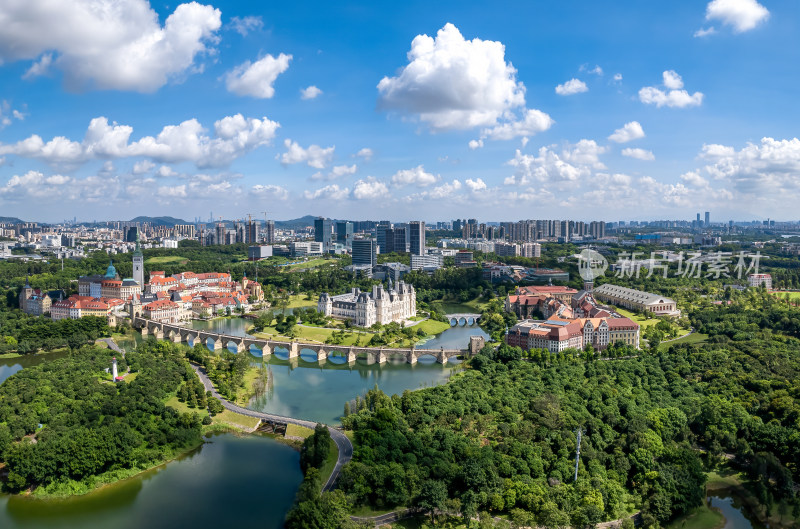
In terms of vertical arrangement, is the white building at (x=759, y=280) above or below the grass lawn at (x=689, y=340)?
above

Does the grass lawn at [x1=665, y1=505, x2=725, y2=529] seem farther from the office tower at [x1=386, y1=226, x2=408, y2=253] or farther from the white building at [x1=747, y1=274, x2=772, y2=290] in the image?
the office tower at [x1=386, y1=226, x2=408, y2=253]

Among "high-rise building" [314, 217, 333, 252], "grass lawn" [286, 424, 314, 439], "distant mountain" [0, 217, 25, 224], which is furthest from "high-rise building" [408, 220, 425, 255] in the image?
"distant mountain" [0, 217, 25, 224]

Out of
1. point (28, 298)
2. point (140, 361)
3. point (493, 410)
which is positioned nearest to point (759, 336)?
point (493, 410)

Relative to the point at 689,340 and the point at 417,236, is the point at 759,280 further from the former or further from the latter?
the point at 417,236

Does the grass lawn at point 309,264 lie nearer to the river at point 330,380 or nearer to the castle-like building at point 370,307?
the castle-like building at point 370,307

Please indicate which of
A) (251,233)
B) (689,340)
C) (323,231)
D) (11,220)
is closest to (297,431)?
(689,340)

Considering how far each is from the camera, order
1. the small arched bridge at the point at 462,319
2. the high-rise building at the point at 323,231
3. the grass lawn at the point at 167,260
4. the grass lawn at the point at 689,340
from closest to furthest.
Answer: the grass lawn at the point at 689,340 → the small arched bridge at the point at 462,319 → the grass lawn at the point at 167,260 → the high-rise building at the point at 323,231

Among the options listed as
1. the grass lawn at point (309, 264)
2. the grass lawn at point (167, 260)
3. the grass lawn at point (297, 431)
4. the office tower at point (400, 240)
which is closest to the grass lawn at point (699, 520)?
the grass lawn at point (297, 431)
